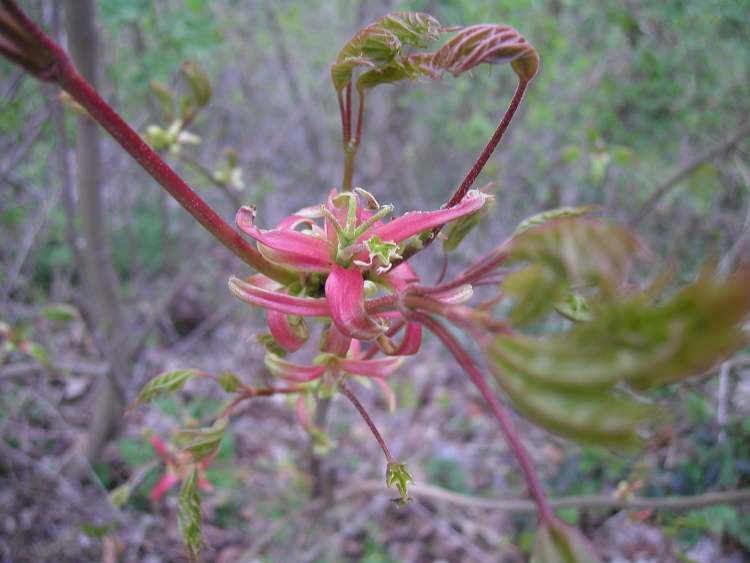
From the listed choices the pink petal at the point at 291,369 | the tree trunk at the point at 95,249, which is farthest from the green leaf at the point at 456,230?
the tree trunk at the point at 95,249

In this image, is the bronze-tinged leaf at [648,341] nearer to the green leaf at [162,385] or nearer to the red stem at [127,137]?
the red stem at [127,137]

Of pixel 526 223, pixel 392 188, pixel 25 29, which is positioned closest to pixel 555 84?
pixel 392 188

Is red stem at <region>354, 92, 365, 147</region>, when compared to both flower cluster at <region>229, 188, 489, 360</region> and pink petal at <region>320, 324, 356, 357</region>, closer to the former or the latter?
flower cluster at <region>229, 188, 489, 360</region>

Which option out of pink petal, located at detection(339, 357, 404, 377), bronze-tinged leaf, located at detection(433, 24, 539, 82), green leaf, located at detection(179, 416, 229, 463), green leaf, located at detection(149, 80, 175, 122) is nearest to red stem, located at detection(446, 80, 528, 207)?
bronze-tinged leaf, located at detection(433, 24, 539, 82)

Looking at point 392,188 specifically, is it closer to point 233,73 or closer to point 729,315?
point 233,73

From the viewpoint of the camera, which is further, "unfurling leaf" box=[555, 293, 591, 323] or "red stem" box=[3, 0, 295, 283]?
"unfurling leaf" box=[555, 293, 591, 323]

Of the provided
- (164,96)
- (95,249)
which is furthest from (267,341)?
(95,249)
